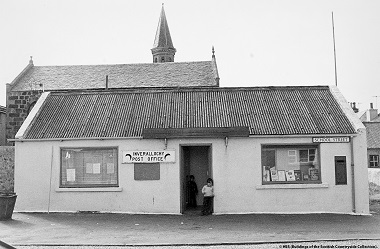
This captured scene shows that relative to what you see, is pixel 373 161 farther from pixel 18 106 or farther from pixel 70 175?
pixel 70 175

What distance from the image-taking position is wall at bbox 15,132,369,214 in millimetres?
16156

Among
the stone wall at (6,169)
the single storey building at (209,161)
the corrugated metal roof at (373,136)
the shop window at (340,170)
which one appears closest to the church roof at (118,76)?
the stone wall at (6,169)

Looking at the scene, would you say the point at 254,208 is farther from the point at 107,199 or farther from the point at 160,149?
the point at 107,199

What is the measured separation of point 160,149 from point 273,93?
5.31 metres

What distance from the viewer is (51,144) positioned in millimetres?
16922

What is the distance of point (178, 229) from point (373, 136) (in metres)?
39.4

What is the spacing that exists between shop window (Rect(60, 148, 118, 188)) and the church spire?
1789 inches

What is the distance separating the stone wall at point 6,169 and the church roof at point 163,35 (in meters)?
37.7

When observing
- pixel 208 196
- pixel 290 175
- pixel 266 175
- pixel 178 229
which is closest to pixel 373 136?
pixel 290 175

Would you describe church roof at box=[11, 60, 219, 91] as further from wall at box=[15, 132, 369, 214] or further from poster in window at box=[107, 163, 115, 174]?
poster in window at box=[107, 163, 115, 174]

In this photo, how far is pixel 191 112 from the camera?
17.9 m

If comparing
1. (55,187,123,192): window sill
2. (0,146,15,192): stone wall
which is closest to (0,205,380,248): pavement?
(55,187,123,192): window sill

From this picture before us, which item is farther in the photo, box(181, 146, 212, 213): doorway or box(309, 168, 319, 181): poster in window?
box(181, 146, 212, 213): doorway

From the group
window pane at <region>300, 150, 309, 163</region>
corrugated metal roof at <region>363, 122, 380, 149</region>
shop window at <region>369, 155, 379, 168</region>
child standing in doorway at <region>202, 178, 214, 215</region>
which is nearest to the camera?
child standing in doorway at <region>202, 178, 214, 215</region>
